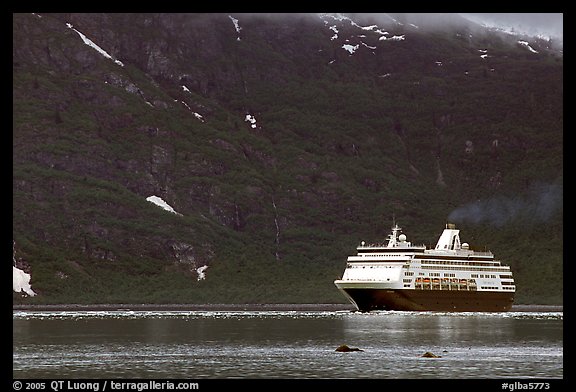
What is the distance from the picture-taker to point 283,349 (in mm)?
124125

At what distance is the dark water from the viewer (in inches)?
4001

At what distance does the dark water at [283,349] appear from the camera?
333 ft

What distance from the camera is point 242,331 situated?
15588cm
